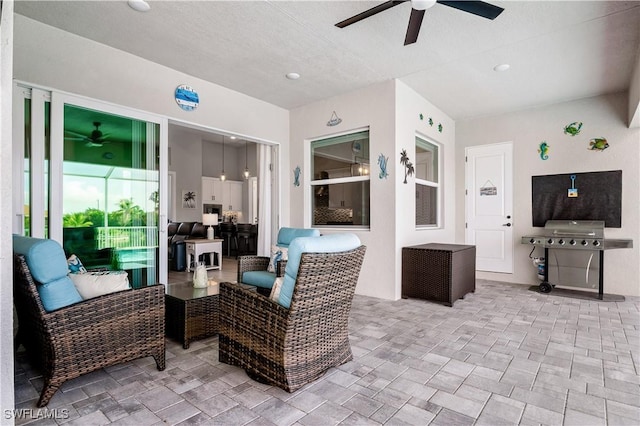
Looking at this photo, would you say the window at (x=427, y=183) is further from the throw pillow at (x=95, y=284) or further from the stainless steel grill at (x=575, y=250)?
the throw pillow at (x=95, y=284)

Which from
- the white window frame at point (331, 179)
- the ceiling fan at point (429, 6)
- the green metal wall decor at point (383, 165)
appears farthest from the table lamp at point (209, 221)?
the ceiling fan at point (429, 6)

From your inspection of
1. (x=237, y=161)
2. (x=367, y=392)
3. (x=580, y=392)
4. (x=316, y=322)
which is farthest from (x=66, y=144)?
(x=237, y=161)

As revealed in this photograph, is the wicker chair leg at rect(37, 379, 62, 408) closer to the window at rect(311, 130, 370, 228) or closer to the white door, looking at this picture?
the window at rect(311, 130, 370, 228)

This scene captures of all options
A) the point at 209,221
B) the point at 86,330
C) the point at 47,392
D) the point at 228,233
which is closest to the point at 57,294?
the point at 86,330

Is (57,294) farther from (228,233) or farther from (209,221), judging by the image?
(228,233)

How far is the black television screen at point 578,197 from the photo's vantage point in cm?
480

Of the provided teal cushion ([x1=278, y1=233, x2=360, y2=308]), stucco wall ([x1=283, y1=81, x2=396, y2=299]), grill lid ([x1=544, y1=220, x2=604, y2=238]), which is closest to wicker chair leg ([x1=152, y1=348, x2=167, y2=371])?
teal cushion ([x1=278, y1=233, x2=360, y2=308])

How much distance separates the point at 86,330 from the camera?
2.01 metres

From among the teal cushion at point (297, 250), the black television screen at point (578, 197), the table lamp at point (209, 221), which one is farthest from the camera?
the table lamp at point (209, 221)

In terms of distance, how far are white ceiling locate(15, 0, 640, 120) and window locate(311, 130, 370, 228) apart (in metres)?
0.83

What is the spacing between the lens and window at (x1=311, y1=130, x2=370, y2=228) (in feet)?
16.2

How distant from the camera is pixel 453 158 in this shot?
20.4 feet

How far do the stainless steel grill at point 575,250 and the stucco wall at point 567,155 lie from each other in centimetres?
37

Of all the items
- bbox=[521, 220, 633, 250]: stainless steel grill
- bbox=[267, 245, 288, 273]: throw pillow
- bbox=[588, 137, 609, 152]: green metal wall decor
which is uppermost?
bbox=[588, 137, 609, 152]: green metal wall decor
